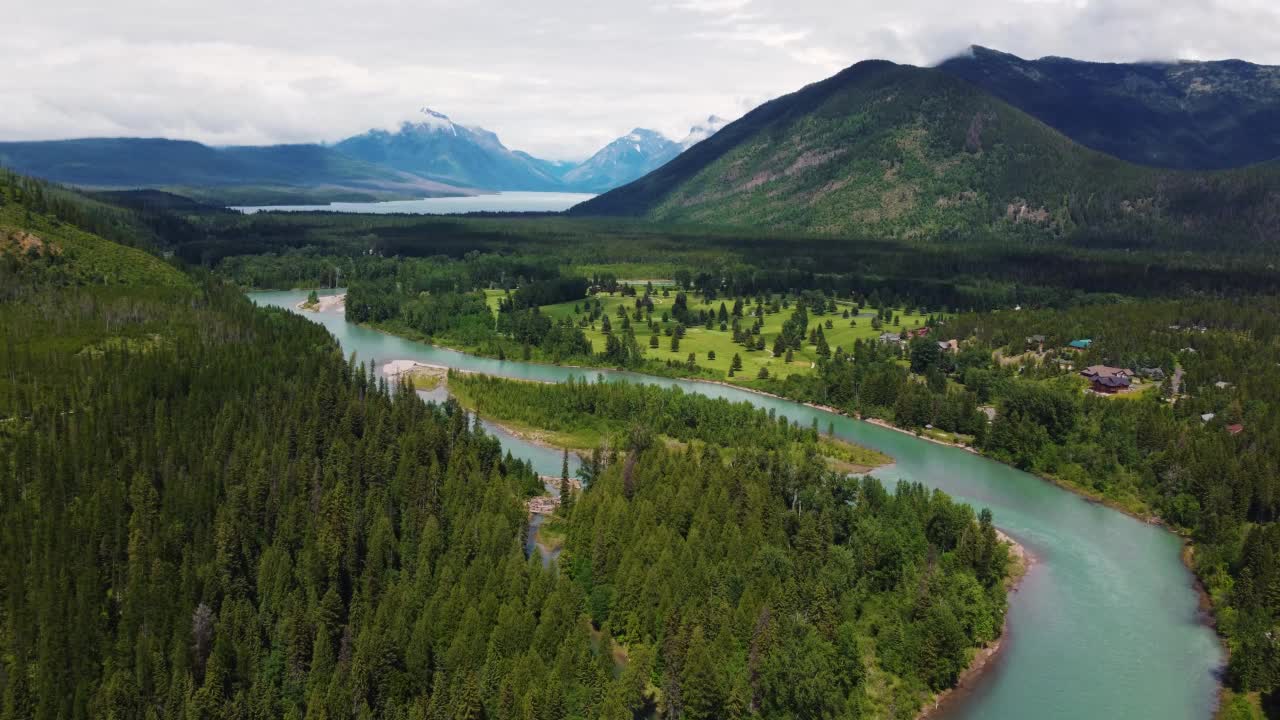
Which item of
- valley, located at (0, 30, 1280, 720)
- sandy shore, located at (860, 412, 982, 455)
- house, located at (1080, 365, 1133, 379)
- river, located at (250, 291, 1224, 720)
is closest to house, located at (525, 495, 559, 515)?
valley, located at (0, 30, 1280, 720)

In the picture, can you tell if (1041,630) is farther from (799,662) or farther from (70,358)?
(70,358)

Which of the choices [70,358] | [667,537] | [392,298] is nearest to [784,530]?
[667,537]

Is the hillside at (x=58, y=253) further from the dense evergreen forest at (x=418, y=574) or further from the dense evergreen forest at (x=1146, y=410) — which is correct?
the dense evergreen forest at (x=1146, y=410)

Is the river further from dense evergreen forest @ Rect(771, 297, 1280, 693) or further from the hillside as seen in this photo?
the hillside

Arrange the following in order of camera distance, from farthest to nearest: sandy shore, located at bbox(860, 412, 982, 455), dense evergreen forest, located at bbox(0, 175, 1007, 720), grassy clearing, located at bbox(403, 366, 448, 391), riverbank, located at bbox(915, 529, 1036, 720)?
grassy clearing, located at bbox(403, 366, 448, 391) → sandy shore, located at bbox(860, 412, 982, 455) → riverbank, located at bbox(915, 529, 1036, 720) → dense evergreen forest, located at bbox(0, 175, 1007, 720)

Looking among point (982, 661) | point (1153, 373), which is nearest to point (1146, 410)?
point (1153, 373)

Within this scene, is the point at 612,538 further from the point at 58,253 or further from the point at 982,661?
the point at 58,253
